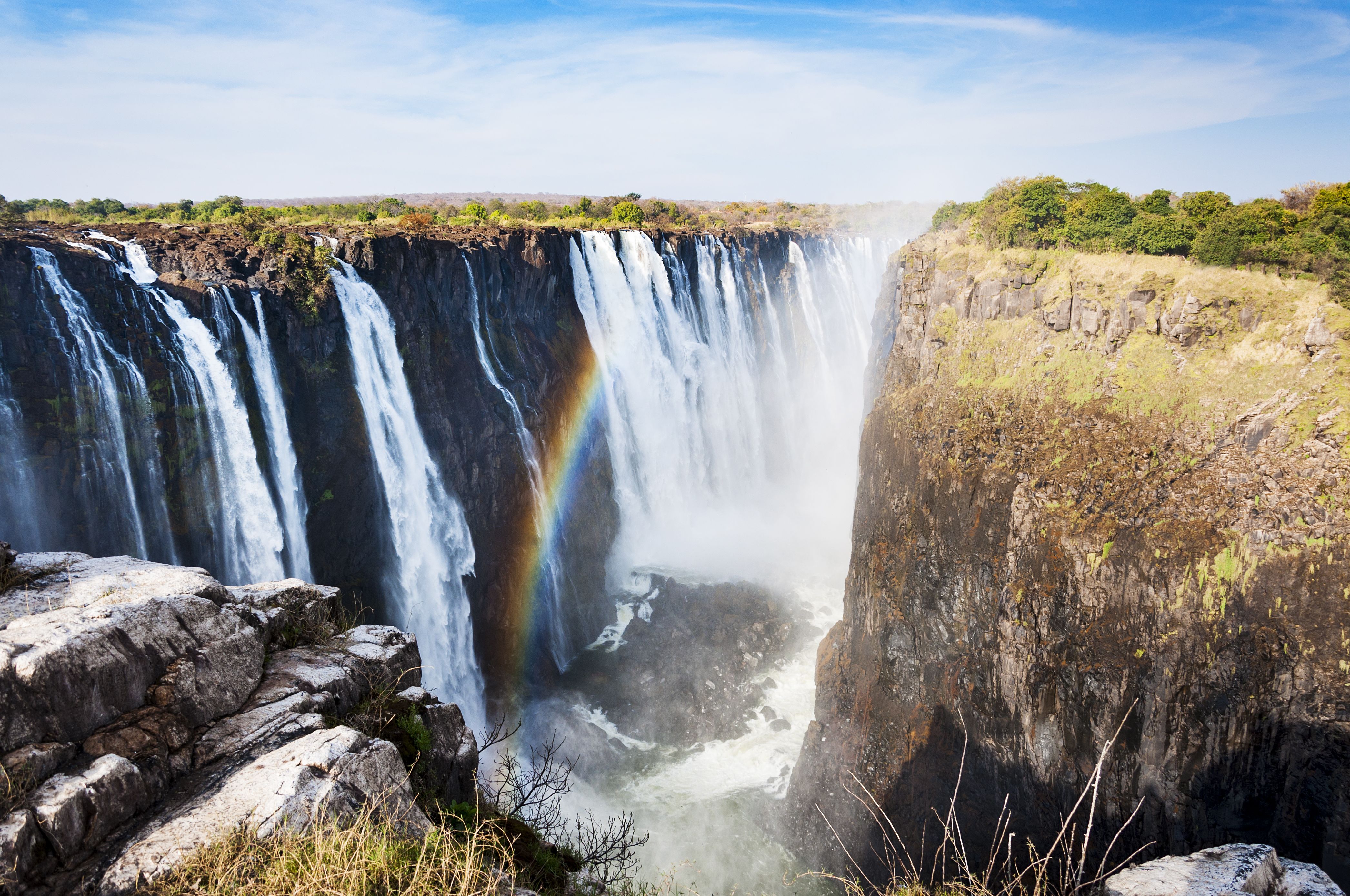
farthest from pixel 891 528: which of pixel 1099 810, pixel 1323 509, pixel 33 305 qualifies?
pixel 33 305

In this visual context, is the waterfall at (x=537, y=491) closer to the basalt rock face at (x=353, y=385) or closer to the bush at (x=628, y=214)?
the basalt rock face at (x=353, y=385)

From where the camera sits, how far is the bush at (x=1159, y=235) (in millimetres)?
19688

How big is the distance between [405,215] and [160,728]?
34.6 meters

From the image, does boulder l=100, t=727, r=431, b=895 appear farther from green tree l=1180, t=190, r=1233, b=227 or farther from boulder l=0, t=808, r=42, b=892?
green tree l=1180, t=190, r=1233, b=227

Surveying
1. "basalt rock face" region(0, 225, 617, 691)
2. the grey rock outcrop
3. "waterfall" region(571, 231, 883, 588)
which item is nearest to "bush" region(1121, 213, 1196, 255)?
the grey rock outcrop

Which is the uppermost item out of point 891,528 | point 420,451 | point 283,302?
point 283,302

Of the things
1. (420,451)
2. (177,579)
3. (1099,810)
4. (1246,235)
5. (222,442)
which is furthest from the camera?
(420,451)

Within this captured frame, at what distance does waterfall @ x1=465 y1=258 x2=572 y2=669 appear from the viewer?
28844 millimetres

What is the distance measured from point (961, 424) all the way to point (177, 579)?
19643mm

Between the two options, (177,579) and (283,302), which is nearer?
(177,579)

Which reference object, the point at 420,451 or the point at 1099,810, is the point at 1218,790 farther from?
the point at 420,451

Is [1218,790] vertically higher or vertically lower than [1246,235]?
lower

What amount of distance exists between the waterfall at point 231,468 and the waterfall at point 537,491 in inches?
420

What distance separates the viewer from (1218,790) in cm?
1446
